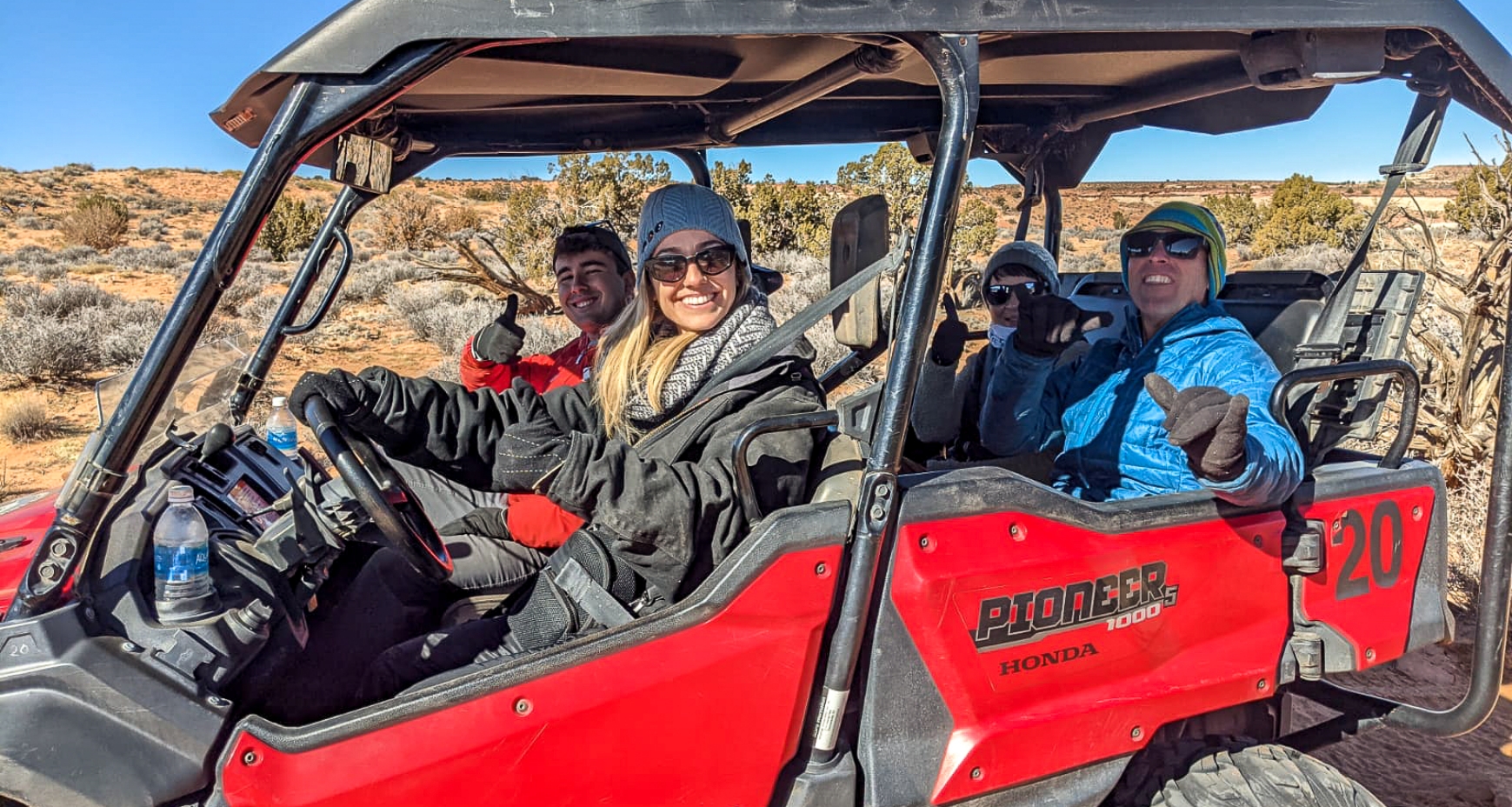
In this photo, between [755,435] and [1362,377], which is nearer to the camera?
[755,435]

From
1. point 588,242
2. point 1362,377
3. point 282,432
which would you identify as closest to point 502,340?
point 588,242

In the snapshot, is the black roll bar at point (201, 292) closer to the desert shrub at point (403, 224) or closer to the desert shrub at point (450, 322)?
the desert shrub at point (450, 322)

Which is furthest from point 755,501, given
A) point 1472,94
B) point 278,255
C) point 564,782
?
point 278,255

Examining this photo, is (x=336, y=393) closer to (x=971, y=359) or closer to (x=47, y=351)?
(x=971, y=359)

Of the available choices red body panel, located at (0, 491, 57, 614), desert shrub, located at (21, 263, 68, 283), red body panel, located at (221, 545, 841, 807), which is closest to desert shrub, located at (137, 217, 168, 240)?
Result: desert shrub, located at (21, 263, 68, 283)

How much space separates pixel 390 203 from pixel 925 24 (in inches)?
1009

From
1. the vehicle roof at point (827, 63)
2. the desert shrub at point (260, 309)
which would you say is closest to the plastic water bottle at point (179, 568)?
the vehicle roof at point (827, 63)

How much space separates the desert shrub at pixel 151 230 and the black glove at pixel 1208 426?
30.1 metres

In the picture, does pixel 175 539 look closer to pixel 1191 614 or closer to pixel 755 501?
pixel 755 501

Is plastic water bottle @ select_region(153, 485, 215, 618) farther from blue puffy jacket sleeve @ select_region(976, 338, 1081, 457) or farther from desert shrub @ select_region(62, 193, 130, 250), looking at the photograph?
desert shrub @ select_region(62, 193, 130, 250)

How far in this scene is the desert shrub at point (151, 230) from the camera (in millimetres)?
26498

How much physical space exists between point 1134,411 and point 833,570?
4.22ft

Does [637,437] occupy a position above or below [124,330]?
above

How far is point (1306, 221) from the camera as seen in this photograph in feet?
68.2
